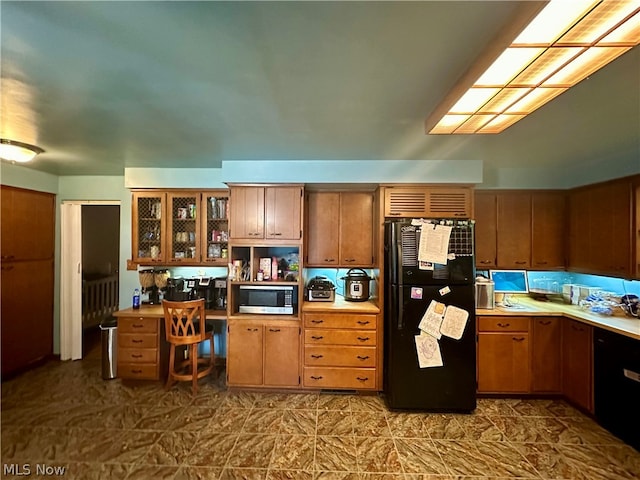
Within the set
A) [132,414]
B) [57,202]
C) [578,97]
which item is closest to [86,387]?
[132,414]

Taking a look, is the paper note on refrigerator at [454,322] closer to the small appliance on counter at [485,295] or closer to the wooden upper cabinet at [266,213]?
the small appliance on counter at [485,295]

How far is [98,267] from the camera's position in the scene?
5.17 meters

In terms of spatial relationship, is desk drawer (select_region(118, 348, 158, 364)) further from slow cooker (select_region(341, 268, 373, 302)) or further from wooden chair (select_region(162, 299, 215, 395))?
slow cooker (select_region(341, 268, 373, 302))

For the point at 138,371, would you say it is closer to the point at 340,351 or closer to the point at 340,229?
the point at 340,351

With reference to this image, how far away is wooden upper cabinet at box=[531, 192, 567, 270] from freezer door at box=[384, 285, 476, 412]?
1.40 m

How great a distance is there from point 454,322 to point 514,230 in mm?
1562

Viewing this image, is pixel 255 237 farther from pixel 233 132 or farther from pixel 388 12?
pixel 388 12

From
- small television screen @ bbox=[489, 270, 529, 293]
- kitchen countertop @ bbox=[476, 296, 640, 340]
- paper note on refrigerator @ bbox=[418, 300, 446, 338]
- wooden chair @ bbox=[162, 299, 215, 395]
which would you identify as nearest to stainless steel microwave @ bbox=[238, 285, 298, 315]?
wooden chair @ bbox=[162, 299, 215, 395]

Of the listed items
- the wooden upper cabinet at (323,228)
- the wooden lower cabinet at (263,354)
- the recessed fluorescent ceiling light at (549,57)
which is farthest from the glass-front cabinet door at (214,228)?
the recessed fluorescent ceiling light at (549,57)

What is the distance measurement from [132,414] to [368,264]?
275cm

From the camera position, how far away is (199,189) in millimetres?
3541

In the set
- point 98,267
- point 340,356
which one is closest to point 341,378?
point 340,356

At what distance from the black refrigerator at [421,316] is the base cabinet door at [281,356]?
3.23 ft

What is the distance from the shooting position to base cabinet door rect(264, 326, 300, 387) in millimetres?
3082
